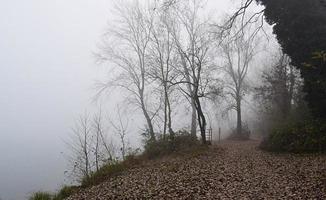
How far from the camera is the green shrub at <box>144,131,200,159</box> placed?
55.3 feet

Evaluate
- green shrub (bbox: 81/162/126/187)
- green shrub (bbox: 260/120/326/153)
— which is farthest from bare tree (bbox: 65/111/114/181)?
green shrub (bbox: 260/120/326/153)

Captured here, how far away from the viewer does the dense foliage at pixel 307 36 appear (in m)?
13.8

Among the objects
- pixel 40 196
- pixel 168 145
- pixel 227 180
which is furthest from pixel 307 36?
pixel 40 196

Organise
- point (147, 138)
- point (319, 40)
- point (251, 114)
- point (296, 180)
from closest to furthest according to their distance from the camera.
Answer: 1. point (296, 180)
2. point (319, 40)
3. point (147, 138)
4. point (251, 114)

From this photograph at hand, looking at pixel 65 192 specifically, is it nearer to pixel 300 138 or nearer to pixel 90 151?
pixel 90 151

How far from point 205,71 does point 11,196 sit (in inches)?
646

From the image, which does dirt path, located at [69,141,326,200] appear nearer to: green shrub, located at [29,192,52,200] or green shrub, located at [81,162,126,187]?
green shrub, located at [81,162,126,187]

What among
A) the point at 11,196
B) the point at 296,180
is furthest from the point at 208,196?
the point at 11,196

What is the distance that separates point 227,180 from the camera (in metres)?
9.38

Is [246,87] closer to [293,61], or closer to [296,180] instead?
[293,61]

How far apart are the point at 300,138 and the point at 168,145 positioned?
6618mm

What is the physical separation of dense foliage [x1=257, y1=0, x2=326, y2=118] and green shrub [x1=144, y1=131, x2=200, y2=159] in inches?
255

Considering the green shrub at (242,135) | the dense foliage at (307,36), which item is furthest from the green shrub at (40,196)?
the green shrub at (242,135)

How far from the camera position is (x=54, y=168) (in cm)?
3009
